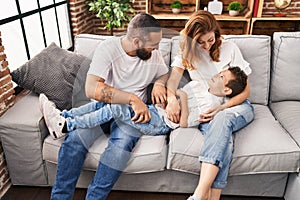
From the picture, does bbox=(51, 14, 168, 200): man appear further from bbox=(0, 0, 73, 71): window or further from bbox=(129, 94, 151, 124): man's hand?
bbox=(0, 0, 73, 71): window

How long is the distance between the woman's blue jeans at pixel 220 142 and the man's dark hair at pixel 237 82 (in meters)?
0.11

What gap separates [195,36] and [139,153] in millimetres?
656

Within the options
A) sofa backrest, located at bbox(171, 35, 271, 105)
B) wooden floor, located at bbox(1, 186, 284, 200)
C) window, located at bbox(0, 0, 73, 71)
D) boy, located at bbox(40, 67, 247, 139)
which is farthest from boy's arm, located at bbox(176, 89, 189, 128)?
window, located at bbox(0, 0, 73, 71)

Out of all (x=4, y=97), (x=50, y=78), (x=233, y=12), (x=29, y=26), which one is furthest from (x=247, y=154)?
(x=233, y=12)

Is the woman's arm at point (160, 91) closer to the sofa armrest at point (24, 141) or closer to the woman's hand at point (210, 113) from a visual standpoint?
the woman's hand at point (210, 113)

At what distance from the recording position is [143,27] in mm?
1001

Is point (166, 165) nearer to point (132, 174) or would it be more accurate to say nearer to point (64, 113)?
point (132, 174)

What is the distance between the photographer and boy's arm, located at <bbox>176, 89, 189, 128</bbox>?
1168 millimetres

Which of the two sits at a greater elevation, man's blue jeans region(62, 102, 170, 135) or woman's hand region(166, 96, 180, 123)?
woman's hand region(166, 96, 180, 123)

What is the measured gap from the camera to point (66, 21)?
319cm

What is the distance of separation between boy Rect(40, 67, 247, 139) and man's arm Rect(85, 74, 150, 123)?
3 cm

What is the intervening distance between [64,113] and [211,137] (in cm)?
76

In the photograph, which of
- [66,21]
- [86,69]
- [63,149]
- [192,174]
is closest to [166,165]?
[192,174]

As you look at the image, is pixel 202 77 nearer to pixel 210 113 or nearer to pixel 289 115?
pixel 210 113
